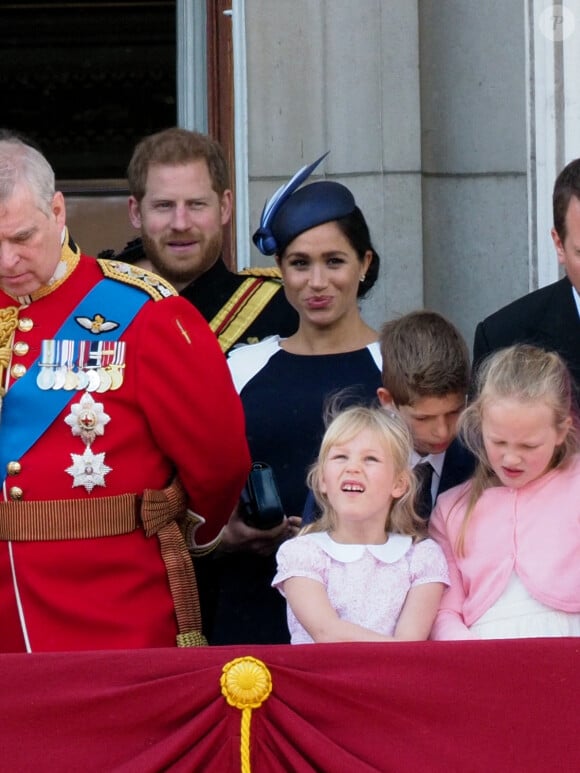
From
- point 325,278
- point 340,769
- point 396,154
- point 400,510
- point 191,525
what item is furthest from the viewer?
point 396,154

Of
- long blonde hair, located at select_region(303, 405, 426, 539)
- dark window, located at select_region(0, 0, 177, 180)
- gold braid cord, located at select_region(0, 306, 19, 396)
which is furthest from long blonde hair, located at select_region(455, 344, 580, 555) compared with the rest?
dark window, located at select_region(0, 0, 177, 180)

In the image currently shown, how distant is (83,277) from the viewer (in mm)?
3293

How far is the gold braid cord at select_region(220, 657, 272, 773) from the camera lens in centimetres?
267

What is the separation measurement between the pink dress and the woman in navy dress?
1.31 ft

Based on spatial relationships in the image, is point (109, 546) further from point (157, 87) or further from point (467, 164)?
point (157, 87)

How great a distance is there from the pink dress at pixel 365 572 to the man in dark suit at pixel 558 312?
582mm

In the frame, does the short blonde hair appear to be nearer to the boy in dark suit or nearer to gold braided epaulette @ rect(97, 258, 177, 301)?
gold braided epaulette @ rect(97, 258, 177, 301)

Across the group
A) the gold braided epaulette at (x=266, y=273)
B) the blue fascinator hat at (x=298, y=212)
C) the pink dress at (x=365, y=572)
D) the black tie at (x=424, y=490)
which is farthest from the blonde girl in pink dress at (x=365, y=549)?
the gold braided epaulette at (x=266, y=273)

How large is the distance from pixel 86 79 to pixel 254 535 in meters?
4.22

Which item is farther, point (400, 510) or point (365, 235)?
point (365, 235)

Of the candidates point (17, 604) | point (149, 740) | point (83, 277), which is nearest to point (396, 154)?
point (83, 277)

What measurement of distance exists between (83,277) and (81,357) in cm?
17

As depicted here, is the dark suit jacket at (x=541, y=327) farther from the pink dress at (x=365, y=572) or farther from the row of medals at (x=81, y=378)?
the row of medals at (x=81, y=378)

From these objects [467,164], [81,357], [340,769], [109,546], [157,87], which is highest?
[157,87]
